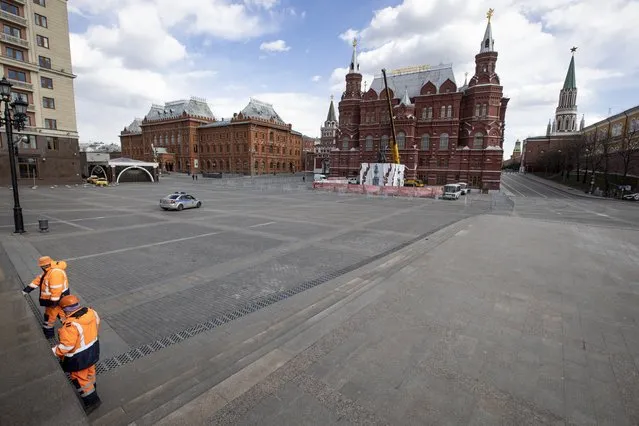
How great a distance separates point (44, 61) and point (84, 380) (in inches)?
2134

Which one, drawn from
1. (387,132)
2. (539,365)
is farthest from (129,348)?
(387,132)

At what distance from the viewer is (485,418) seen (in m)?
3.93

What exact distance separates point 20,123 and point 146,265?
11172 millimetres

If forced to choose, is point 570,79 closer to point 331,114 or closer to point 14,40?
point 331,114

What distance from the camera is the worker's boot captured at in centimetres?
399

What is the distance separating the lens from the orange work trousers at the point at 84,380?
392 cm

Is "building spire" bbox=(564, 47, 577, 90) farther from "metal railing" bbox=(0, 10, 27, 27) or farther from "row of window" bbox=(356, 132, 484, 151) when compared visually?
"metal railing" bbox=(0, 10, 27, 27)

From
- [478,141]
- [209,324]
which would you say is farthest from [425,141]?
[209,324]

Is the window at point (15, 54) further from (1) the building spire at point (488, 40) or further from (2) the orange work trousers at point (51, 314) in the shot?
(1) the building spire at point (488, 40)

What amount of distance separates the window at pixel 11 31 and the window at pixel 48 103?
7.46m

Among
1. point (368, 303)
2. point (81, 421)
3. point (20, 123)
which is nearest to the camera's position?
point (81, 421)

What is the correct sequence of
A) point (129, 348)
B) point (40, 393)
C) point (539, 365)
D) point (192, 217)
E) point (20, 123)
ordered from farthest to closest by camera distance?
point (192, 217) → point (20, 123) → point (129, 348) → point (539, 365) → point (40, 393)

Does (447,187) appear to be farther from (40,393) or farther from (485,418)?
(40,393)

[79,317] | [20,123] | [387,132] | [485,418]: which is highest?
[387,132]
